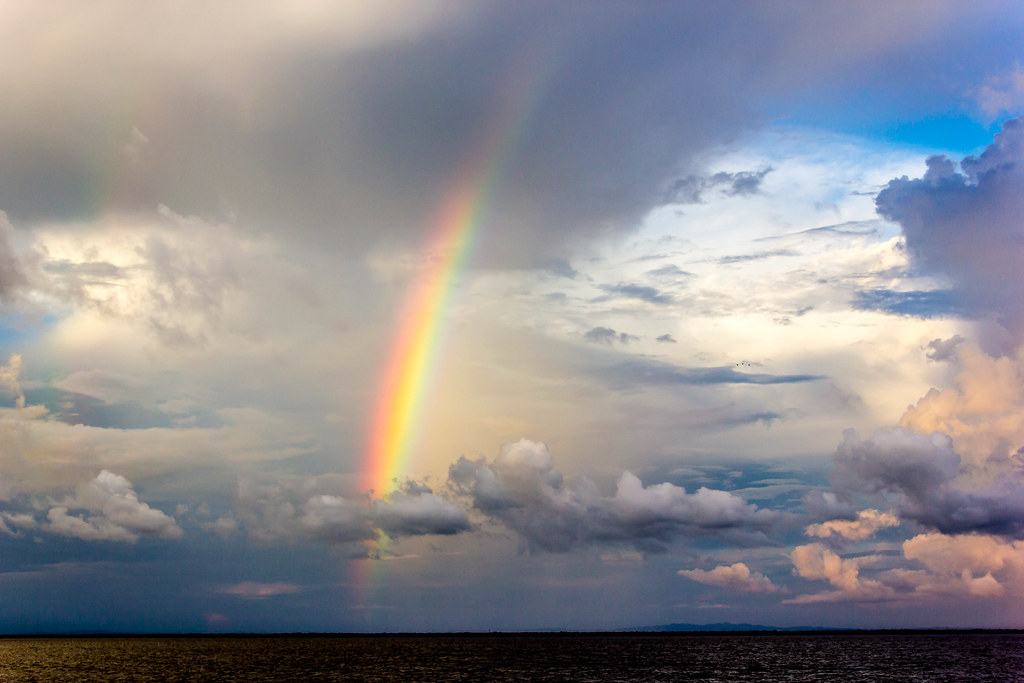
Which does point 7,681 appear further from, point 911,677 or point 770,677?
point 911,677

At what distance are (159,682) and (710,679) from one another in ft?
346

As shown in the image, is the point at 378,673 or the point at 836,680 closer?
the point at 836,680

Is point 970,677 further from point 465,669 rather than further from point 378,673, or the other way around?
point 378,673

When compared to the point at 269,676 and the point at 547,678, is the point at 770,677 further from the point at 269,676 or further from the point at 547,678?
the point at 269,676

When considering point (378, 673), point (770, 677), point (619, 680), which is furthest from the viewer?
point (378, 673)

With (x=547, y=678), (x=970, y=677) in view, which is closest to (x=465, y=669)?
(x=547, y=678)

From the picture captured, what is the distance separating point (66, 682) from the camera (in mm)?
148375

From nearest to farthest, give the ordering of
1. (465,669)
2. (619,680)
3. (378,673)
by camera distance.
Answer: (619,680) → (378,673) → (465,669)

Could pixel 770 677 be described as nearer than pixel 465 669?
Yes

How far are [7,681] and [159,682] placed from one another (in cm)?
3181

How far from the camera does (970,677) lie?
153125 mm

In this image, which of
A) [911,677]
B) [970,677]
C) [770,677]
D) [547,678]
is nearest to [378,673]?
[547,678]

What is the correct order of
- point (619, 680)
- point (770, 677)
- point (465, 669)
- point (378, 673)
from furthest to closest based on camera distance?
point (465, 669), point (378, 673), point (770, 677), point (619, 680)

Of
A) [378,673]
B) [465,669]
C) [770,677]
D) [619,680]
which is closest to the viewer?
[619,680]
